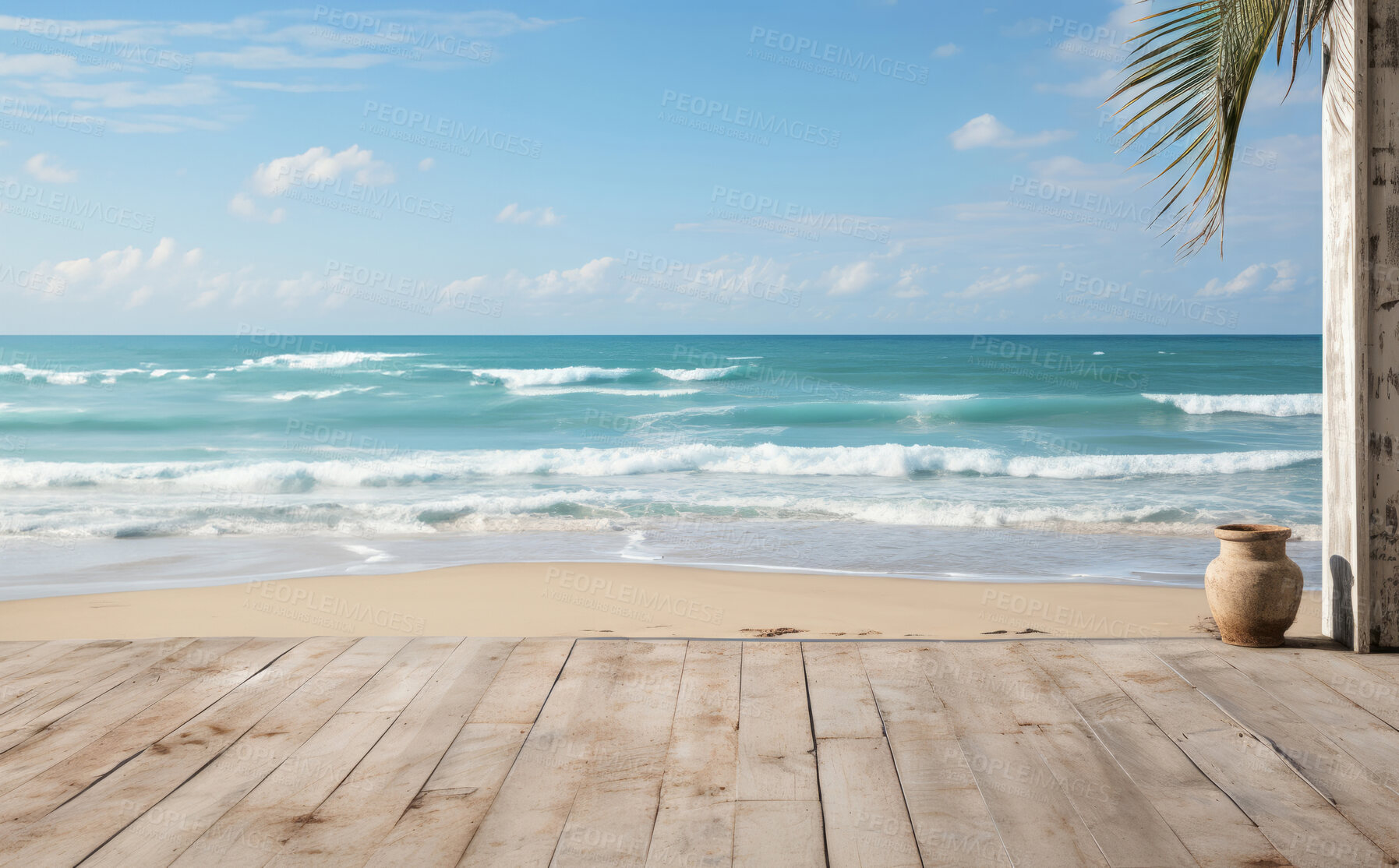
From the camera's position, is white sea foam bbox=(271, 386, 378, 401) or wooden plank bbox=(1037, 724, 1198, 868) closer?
wooden plank bbox=(1037, 724, 1198, 868)

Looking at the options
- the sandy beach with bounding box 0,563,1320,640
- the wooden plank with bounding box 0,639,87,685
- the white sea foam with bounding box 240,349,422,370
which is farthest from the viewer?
the white sea foam with bounding box 240,349,422,370

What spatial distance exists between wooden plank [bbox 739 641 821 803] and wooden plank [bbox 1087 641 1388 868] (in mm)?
1000

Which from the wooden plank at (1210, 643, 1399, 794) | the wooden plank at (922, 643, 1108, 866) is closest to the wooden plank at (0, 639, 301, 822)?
the wooden plank at (922, 643, 1108, 866)

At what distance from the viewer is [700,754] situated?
2.28m

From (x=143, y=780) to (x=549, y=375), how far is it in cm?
2432

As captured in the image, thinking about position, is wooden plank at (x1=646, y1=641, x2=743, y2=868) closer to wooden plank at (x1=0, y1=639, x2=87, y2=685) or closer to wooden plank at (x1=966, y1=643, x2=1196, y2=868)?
wooden plank at (x1=966, y1=643, x2=1196, y2=868)

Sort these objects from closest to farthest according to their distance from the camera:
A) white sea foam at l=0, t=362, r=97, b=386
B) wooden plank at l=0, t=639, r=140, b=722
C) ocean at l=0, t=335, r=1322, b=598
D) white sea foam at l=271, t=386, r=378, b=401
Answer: wooden plank at l=0, t=639, r=140, b=722 → ocean at l=0, t=335, r=1322, b=598 → white sea foam at l=271, t=386, r=378, b=401 → white sea foam at l=0, t=362, r=97, b=386

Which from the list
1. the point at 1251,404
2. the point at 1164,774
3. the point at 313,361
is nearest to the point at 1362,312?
the point at 1164,774

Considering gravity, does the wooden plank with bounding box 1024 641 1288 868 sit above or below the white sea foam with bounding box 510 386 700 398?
below

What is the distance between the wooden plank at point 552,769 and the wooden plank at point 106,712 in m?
1.27

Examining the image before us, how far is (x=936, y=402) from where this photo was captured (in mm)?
19891

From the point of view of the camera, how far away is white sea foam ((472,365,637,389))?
2533 centimetres

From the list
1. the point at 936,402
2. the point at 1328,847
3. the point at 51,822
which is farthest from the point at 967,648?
the point at 936,402

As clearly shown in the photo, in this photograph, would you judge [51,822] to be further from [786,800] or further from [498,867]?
[786,800]
